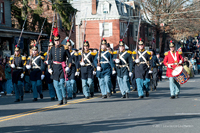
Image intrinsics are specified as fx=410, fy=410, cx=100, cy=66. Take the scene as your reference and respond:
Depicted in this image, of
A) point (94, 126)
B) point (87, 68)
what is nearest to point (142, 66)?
point (87, 68)

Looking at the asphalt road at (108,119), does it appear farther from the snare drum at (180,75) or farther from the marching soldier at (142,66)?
the marching soldier at (142,66)

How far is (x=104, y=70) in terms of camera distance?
14.9m

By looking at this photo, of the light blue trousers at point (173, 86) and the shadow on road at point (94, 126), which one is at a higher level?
the light blue trousers at point (173, 86)

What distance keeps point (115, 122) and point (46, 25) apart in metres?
25.8

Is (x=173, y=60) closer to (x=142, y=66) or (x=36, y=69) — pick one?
(x=142, y=66)

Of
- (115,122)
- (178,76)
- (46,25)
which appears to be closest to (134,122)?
(115,122)

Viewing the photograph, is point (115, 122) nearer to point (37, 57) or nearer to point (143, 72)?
point (143, 72)

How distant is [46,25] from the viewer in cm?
3369

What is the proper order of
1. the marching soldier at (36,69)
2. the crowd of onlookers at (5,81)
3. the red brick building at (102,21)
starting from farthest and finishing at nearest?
the red brick building at (102,21) < the crowd of onlookers at (5,81) < the marching soldier at (36,69)

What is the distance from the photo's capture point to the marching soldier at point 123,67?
14586 mm

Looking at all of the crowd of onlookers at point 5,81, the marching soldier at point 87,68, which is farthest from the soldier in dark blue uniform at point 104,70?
the crowd of onlookers at point 5,81

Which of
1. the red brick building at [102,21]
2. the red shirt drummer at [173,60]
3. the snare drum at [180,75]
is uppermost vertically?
the red brick building at [102,21]

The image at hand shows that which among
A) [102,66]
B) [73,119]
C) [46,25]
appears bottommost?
[73,119]

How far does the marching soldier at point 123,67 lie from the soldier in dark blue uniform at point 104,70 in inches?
11.2
